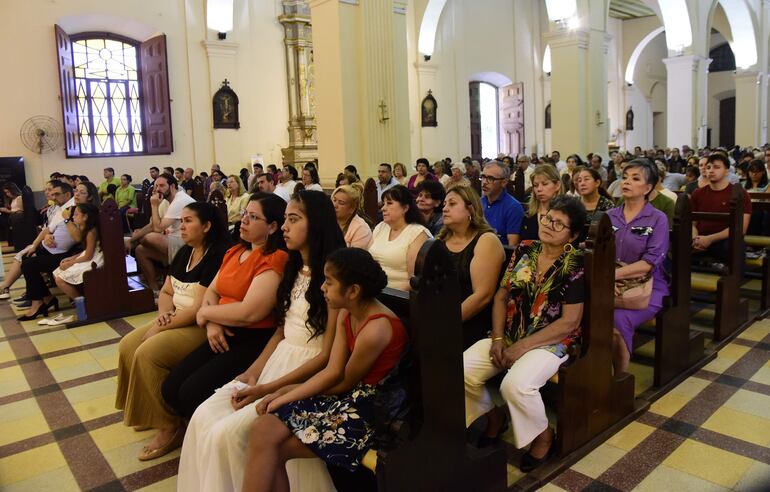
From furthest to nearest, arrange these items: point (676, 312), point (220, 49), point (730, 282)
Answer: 1. point (220, 49)
2. point (730, 282)
3. point (676, 312)

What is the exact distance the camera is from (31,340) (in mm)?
5391

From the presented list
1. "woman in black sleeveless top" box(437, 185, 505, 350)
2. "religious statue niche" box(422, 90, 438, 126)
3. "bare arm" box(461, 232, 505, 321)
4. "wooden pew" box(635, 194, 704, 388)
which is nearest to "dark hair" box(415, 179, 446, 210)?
"woman in black sleeveless top" box(437, 185, 505, 350)

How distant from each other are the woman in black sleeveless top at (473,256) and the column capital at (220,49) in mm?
12498

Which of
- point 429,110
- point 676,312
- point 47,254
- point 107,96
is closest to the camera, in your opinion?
point 676,312

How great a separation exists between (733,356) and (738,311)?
0.61 m

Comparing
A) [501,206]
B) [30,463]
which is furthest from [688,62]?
[30,463]

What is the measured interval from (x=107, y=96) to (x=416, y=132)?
785cm

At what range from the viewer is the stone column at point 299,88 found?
50.0ft

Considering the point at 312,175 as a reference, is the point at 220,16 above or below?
above

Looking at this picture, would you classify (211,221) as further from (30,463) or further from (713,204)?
(713,204)

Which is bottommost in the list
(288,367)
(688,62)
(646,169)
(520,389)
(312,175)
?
(520,389)

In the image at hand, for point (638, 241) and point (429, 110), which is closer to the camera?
point (638, 241)

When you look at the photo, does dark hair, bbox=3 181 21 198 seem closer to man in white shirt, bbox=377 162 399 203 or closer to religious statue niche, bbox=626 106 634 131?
man in white shirt, bbox=377 162 399 203

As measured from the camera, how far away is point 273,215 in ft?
10.2
